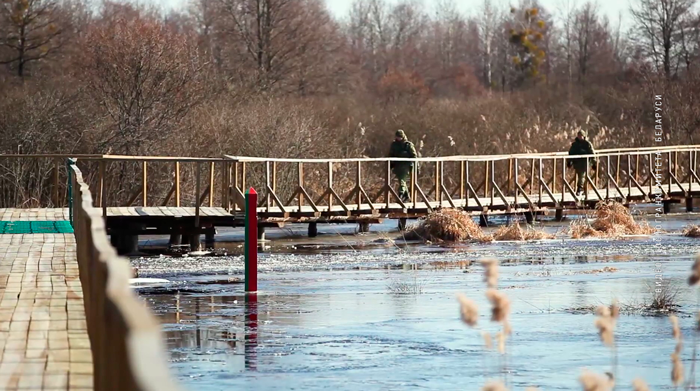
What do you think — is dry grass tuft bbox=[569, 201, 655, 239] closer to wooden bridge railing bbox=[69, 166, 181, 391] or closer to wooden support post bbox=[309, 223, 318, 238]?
wooden support post bbox=[309, 223, 318, 238]

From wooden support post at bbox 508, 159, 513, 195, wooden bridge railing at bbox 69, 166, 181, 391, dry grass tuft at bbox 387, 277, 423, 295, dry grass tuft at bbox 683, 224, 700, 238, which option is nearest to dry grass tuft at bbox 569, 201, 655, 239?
dry grass tuft at bbox 683, 224, 700, 238

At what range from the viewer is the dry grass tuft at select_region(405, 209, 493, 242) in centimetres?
2870

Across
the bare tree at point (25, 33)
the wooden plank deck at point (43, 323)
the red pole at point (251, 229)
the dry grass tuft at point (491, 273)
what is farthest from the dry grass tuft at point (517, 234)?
the bare tree at point (25, 33)

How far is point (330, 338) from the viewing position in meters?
13.3

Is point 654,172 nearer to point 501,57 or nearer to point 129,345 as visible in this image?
point 129,345

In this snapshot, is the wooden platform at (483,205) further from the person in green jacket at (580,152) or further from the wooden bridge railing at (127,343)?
the wooden bridge railing at (127,343)

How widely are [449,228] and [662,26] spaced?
43.4 m

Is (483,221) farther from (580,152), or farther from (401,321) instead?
(401,321)

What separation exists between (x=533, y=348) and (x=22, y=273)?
500 centimetres

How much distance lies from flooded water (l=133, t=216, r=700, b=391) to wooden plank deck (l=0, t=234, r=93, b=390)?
1077 millimetres

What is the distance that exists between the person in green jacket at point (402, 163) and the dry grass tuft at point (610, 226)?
421cm

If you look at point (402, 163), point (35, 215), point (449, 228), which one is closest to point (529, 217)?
point (402, 163)

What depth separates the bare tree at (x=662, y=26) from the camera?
222 feet

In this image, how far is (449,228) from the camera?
28750mm
